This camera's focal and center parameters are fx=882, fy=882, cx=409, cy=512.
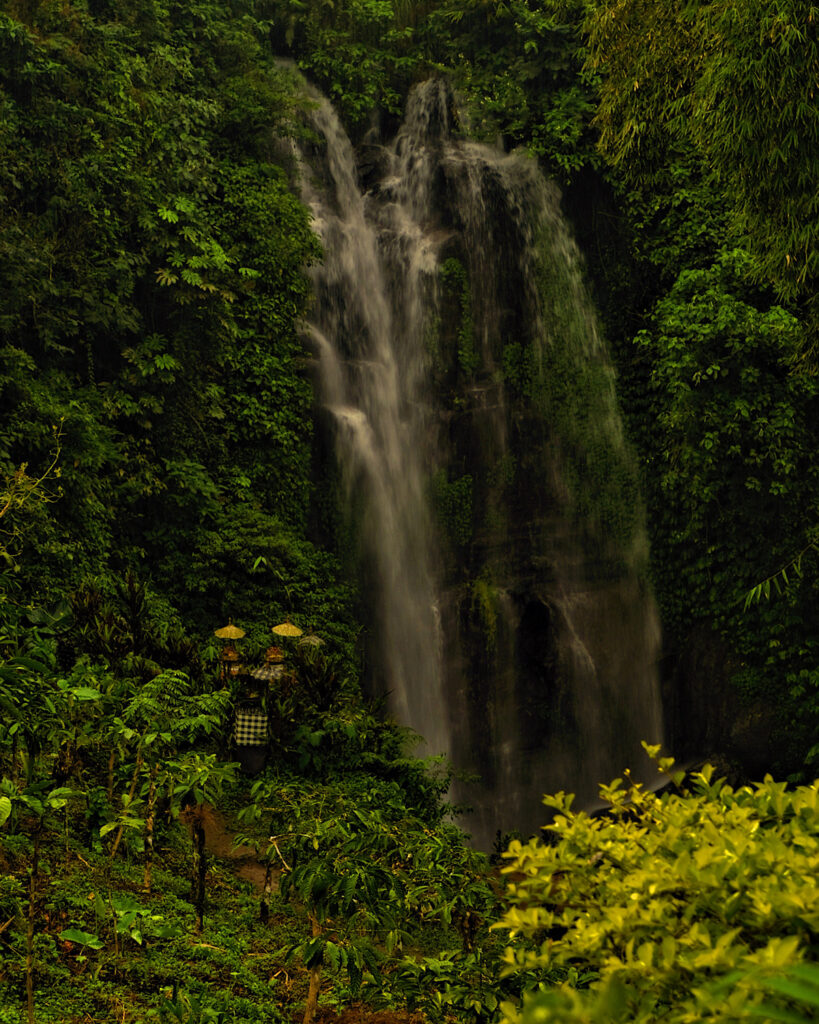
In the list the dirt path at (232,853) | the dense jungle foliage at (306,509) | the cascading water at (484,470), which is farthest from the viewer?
the cascading water at (484,470)

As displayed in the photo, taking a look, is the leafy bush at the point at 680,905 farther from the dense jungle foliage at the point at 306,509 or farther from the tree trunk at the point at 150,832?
the tree trunk at the point at 150,832

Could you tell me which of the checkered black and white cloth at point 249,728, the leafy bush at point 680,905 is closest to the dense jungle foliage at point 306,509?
the leafy bush at point 680,905

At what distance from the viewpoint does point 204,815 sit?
445 cm

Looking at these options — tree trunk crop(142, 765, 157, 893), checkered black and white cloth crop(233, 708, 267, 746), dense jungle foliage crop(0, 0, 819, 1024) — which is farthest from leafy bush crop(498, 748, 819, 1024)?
checkered black and white cloth crop(233, 708, 267, 746)

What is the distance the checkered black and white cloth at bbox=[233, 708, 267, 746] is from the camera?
6832 millimetres

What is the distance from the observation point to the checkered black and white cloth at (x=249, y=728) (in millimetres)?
6832

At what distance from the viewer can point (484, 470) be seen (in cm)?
1162

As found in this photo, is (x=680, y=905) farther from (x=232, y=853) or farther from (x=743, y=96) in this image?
(x=743, y=96)

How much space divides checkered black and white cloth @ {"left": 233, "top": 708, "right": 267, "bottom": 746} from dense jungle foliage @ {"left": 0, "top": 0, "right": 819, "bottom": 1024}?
290 mm

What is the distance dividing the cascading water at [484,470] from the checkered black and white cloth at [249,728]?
3.88 metres

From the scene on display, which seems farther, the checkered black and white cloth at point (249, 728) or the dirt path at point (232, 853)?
the checkered black and white cloth at point (249, 728)

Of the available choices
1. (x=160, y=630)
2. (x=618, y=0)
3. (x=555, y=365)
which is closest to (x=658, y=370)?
(x=555, y=365)

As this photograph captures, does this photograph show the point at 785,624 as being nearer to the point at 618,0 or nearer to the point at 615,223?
the point at 615,223

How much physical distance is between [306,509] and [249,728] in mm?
4139
